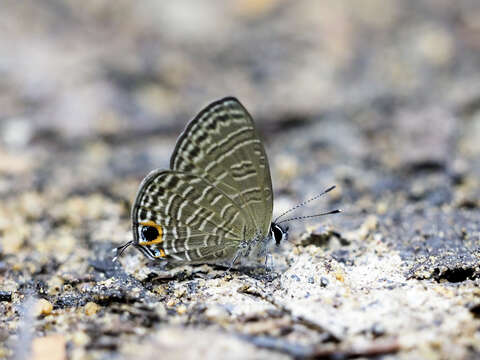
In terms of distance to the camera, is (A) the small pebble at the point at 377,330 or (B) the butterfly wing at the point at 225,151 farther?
(B) the butterfly wing at the point at 225,151

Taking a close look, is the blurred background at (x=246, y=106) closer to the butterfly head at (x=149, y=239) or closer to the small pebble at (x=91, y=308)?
the small pebble at (x=91, y=308)

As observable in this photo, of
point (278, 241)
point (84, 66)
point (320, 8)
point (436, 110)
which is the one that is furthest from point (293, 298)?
point (320, 8)

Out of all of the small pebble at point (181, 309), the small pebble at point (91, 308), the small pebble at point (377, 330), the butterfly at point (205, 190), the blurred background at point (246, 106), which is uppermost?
the blurred background at point (246, 106)

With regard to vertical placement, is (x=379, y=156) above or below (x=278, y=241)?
above

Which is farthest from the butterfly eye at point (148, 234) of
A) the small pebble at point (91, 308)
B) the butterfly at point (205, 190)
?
the small pebble at point (91, 308)

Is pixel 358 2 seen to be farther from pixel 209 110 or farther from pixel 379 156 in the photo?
pixel 209 110

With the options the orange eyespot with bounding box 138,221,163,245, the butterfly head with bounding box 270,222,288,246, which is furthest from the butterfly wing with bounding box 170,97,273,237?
the orange eyespot with bounding box 138,221,163,245

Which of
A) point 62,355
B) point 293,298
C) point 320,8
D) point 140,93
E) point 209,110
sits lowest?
point 62,355
